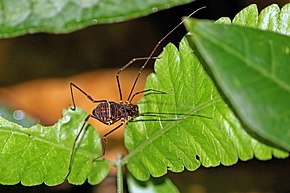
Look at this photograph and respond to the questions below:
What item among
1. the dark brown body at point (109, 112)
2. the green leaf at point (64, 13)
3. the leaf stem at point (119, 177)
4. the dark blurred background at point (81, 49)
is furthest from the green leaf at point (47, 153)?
the dark blurred background at point (81, 49)

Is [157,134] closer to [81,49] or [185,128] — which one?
[185,128]

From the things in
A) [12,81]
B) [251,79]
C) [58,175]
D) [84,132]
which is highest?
[12,81]

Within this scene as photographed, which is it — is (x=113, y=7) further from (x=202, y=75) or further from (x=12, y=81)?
(x=12, y=81)

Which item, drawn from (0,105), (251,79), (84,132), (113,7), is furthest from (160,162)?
(0,105)

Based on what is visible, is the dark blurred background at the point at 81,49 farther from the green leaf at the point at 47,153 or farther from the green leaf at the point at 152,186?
the green leaf at the point at 47,153

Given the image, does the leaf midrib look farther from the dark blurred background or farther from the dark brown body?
the dark blurred background
